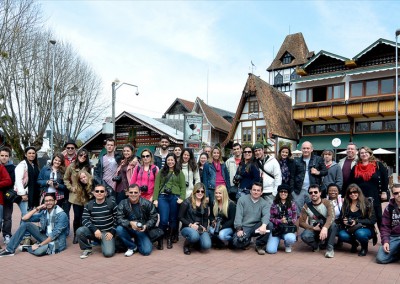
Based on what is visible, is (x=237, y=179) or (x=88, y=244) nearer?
(x=88, y=244)

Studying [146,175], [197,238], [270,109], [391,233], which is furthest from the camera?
[270,109]

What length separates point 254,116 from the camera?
2969cm

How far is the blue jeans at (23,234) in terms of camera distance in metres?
6.13

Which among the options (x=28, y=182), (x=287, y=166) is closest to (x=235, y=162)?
(x=287, y=166)

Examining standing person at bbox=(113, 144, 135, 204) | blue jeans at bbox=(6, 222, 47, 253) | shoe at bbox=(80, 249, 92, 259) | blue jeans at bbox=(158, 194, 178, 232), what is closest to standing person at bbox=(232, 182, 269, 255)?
blue jeans at bbox=(158, 194, 178, 232)

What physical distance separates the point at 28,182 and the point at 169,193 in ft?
9.11

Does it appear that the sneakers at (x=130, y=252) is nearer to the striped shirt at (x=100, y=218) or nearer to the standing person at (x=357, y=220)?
the striped shirt at (x=100, y=218)

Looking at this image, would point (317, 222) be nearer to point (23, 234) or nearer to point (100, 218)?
point (100, 218)

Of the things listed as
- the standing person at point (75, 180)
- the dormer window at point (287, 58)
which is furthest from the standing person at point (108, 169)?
the dormer window at point (287, 58)

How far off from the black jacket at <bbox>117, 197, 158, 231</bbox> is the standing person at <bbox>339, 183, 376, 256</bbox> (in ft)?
11.0

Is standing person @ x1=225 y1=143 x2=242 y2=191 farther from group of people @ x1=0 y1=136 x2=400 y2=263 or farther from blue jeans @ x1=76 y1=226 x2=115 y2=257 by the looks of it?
blue jeans @ x1=76 y1=226 x2=115 y2=257

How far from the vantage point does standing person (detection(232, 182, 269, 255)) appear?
6359 millimetres

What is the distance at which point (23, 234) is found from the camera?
629cm

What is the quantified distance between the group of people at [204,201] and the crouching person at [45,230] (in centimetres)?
2
